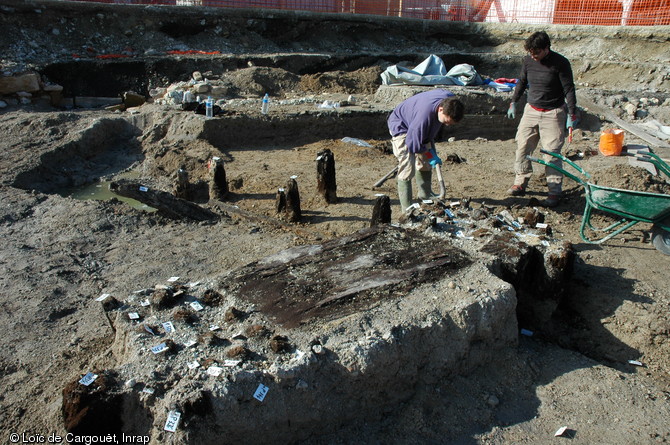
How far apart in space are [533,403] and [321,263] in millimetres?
1769

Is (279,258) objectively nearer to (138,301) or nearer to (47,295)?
(138,301)

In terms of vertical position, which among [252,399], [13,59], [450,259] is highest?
[13,59]

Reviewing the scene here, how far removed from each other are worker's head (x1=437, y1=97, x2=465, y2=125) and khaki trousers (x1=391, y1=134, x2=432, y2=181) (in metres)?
0.62

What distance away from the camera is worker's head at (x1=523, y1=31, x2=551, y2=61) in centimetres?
591

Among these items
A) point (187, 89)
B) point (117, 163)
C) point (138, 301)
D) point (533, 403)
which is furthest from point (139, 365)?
point (187, 89)

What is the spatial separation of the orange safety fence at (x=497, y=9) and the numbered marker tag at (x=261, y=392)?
15.9 meters

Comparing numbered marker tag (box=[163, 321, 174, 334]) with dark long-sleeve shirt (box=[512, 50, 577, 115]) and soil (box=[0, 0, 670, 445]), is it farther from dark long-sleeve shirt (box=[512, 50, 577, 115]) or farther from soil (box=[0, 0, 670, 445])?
dark long-sleeve shirt (box=[512, 50, 577, 115])

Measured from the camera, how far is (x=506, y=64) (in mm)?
16688

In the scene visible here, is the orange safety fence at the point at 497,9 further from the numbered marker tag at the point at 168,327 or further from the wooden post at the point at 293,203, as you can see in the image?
the numbered marker tag at the point at 168,327

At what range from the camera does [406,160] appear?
18.9 ft

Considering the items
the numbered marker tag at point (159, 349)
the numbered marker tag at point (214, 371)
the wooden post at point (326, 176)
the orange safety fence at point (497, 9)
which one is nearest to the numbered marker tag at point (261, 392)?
the numbered marker tag at point (214, 371)

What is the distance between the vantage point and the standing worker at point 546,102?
605cm

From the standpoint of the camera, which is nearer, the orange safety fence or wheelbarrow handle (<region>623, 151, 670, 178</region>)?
wheelbarrow handle (<region>623, 151, 670, 178</region>)

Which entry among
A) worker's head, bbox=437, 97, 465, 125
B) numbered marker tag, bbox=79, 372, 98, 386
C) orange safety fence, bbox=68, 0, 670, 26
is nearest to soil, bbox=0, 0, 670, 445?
numbered marker tag, bbox=79, 372, 98, 386
